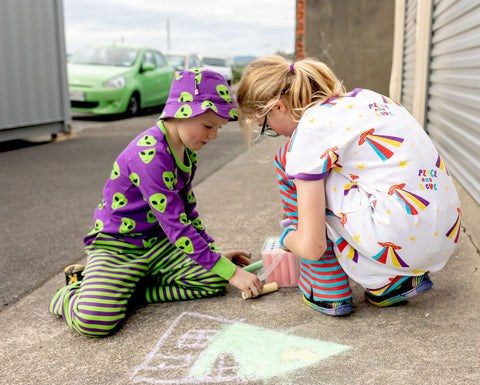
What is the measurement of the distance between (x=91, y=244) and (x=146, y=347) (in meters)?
0.60

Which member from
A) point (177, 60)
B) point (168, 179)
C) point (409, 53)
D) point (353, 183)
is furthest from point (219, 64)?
point (353, 183)

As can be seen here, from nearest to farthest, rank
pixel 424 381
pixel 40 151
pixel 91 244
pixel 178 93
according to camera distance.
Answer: pixel 424 381
pixel 178 93
pixel 91 244
pixel 40 151

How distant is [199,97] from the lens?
2111 millimetres

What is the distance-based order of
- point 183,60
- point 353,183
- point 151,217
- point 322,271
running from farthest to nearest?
point 183,60
point 151,217
point 322,271
point 353,183

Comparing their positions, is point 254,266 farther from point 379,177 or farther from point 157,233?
point 379,177

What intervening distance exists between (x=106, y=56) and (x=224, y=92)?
908 centimetres

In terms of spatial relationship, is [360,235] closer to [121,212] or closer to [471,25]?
[121,212]

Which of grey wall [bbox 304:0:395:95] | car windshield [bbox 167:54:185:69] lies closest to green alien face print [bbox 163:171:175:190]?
grey wall [bbox 304:0:395:95]

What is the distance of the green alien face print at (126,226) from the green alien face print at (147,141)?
0.32m

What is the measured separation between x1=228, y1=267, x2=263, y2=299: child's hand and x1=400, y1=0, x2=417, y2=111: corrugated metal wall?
5168 mm

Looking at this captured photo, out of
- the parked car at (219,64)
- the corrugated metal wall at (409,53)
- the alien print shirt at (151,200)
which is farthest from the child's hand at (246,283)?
the parked car at (219,64)

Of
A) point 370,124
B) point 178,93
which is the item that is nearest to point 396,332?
point 370,124

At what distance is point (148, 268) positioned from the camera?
2355mm

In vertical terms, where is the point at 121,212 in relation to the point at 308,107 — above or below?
below
